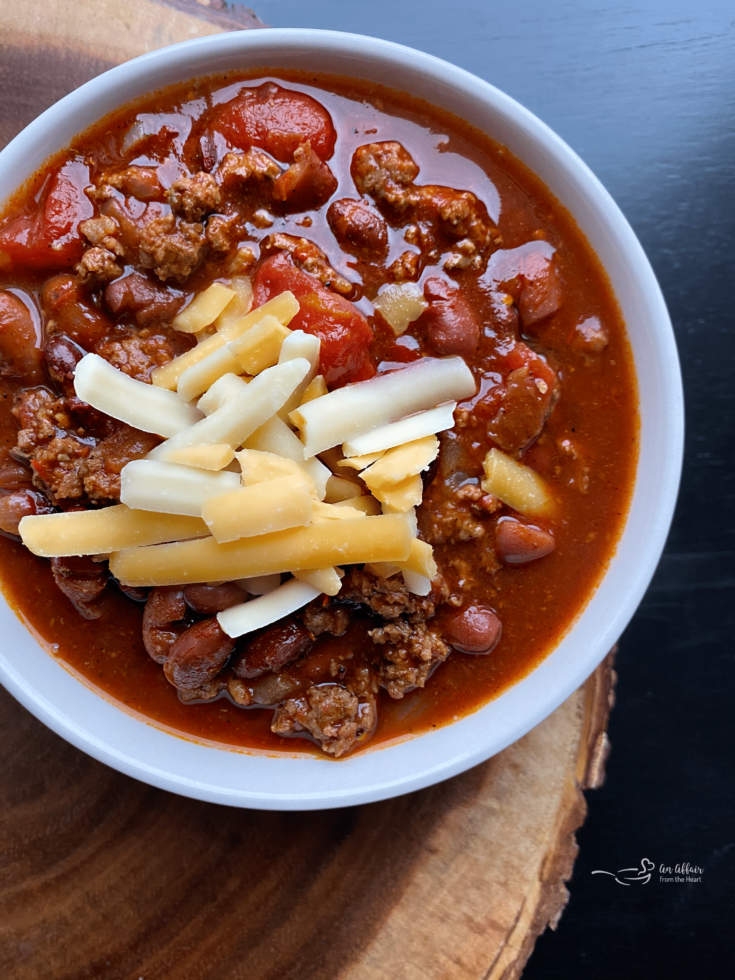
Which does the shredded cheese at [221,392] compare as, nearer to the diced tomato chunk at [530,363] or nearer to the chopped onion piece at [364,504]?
the chopped onion piece at [364,504]

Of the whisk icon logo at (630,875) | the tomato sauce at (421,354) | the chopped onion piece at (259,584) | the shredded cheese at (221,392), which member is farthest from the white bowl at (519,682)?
the whisk icon logo at (630,875)

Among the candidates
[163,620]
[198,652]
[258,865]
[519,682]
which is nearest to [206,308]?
[163,620]

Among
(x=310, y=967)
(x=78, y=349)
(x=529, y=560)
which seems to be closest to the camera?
(x=78, y=349)

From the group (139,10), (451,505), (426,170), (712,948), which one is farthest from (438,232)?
(712,948)

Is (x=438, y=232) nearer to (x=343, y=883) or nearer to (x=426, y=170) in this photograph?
(x=426, y=170)

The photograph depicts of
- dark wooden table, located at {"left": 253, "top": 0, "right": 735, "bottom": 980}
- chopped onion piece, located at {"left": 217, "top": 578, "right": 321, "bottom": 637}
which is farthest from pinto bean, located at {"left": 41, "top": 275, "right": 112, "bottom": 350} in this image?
dark wooden table, located at {"left": 253, "top": 0, "right": 735, "bottom": 980}

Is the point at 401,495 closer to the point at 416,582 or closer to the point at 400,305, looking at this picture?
the point at 416,582

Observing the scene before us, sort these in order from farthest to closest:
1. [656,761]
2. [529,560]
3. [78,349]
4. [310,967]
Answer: [656,761]
[310,967]
[529,560]
[78,349]
